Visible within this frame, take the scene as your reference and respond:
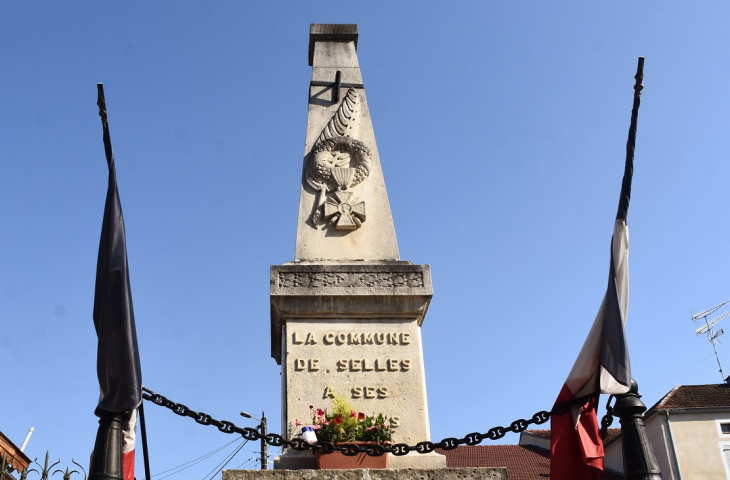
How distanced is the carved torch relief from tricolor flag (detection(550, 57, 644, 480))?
2.65 metres

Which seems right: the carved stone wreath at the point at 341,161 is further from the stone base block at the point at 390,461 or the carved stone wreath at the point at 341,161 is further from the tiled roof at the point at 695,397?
the tiled roof at the point at 695,397

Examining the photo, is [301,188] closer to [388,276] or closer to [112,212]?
[388,276]

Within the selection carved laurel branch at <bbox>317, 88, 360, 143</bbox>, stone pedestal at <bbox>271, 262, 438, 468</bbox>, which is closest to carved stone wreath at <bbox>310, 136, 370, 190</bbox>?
carved laurel branch at <bbox>317, 88, 360, 143</bbox>

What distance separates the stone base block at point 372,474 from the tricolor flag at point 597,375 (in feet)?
1.59

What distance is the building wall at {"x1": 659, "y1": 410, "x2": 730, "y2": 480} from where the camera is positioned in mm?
22656

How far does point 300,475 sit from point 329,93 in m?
4.43

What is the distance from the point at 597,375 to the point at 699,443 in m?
20.8

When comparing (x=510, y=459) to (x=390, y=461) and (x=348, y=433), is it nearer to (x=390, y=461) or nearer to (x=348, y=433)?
(x=390, y=461)

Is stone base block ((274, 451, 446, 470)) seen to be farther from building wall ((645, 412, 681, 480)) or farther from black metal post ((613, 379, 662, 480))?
building wall ((645, 412, 681, 480))

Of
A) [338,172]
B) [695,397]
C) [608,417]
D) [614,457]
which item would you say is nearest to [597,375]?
[608,417]

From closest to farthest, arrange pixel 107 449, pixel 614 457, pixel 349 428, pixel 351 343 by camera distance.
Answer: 1. pixel 107 449
2. pixel 349 428
3. pixel 351 343
4. pixel 614 457

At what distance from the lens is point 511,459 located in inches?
1064

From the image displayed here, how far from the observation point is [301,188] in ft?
23.9

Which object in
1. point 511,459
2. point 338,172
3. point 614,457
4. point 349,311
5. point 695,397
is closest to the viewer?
point 349,311
